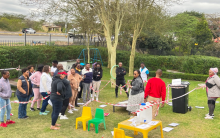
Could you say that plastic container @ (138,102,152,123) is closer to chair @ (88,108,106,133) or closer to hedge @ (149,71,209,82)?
chair @ (88,108,106,133)

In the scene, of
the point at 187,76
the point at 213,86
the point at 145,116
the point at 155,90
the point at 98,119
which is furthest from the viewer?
the point at 187,76

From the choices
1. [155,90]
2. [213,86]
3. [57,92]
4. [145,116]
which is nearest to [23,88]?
[57,92]

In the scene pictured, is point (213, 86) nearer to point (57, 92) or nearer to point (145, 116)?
point (145, 116)

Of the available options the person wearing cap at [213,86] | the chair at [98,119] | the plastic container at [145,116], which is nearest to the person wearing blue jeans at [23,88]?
the chair at [98,119]

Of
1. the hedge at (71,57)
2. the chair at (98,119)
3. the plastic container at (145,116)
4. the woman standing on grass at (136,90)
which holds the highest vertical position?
the hedge at (71,57)

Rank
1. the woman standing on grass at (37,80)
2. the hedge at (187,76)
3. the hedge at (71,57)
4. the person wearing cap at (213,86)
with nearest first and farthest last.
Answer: the person wearing cap at (213,86), the woman standing on grass at (37,80), the hedge at (71,57), the hedge at (187,76)

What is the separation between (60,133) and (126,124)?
1985 millimetres

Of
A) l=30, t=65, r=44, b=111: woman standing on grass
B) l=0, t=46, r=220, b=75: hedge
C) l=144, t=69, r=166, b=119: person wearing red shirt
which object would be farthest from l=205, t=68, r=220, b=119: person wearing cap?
l=0, t=46, r=220, b=75: hedge

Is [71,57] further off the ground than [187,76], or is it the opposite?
[71,57]

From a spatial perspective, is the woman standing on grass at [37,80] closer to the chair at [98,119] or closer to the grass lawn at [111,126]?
the grass lawn at [111,126]

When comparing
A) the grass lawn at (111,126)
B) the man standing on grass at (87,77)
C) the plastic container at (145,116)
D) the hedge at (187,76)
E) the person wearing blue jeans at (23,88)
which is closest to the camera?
the plastic container at (145,116)

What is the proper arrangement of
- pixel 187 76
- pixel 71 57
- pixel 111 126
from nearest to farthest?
→ pixel 111 126
pixel 187 76
pixel 71 57

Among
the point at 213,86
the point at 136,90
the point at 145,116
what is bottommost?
the point at 145,116

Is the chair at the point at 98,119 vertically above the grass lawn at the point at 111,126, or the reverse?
the chair at the point at 98,119
